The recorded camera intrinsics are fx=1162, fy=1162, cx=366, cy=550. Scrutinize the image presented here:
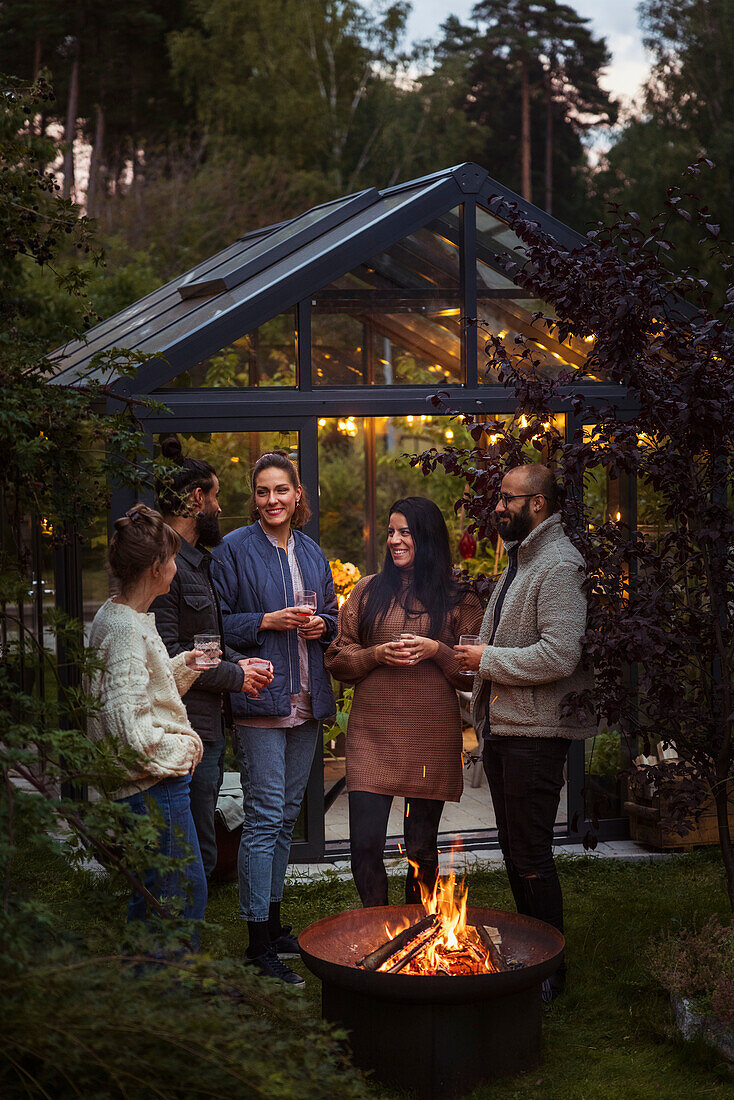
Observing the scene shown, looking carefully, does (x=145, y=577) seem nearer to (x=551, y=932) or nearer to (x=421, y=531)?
(x=421, y=531)

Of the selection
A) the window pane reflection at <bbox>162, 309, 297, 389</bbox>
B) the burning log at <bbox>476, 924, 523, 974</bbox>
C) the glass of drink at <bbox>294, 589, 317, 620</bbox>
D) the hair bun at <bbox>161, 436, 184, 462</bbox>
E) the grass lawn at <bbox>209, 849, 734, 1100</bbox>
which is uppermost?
the window pane reflection at <bbox>162, 309, 297, 389</bbox>

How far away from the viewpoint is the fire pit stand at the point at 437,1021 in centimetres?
329

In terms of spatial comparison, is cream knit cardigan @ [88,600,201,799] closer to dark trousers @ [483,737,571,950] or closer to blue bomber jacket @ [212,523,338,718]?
blue bomber jacket @ [212,523,338,718]

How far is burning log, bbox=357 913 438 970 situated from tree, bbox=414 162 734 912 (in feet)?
2.92

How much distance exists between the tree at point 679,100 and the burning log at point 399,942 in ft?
65.6

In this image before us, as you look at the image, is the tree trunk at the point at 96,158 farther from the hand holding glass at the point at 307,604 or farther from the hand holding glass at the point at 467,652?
the hand holding glass at the point at 467,652

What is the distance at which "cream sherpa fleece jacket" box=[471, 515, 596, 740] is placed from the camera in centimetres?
A: 402

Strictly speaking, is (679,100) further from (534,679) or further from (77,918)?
(77,918)

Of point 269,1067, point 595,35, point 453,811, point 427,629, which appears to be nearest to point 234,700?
point 427,629

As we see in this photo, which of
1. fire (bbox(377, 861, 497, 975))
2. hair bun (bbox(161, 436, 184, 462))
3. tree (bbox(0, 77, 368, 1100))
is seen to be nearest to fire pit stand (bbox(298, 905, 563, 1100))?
fire (bbox(377, 861, 497, 975))

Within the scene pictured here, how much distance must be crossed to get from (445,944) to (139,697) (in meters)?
1.27

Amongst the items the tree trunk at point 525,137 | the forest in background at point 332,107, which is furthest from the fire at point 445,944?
the tree trunk at point 525,137

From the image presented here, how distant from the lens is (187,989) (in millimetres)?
2480

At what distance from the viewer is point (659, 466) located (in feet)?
13.3
